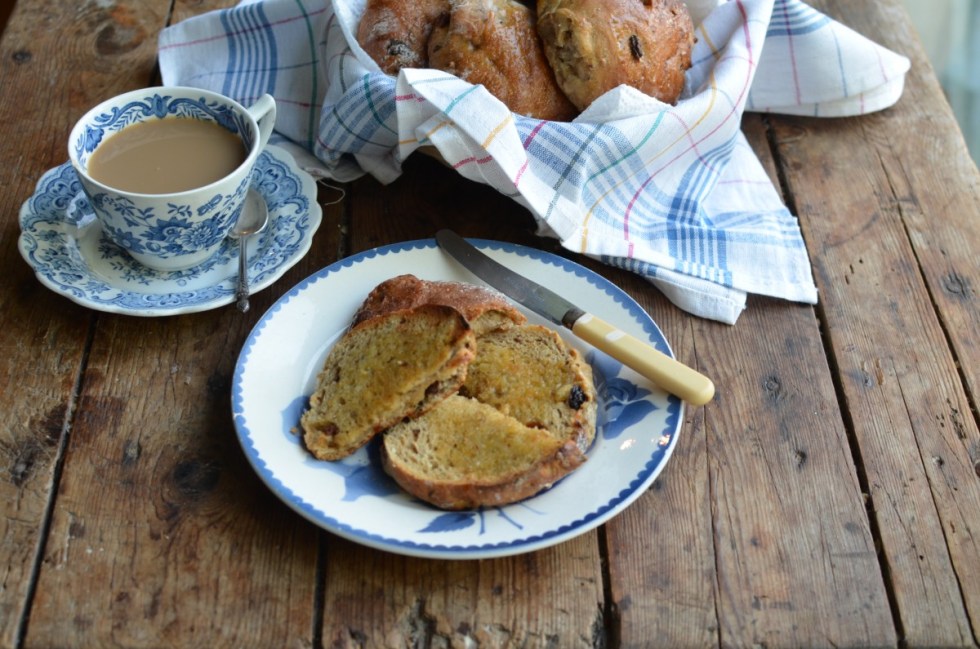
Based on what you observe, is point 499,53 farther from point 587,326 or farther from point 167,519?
point 167,519

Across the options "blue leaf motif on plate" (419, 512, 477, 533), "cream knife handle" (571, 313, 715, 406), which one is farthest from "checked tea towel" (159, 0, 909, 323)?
"blue leaf motif on plate" (419, 512, 477, 533)

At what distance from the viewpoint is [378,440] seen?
1.42 metres

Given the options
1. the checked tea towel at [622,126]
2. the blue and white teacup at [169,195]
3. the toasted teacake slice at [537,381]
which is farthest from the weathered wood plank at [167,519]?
the checked tea towel at [622,126]

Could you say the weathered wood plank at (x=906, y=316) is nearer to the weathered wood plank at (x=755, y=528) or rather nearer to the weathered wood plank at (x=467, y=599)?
the weathered wood plank at (x=755, y=528)

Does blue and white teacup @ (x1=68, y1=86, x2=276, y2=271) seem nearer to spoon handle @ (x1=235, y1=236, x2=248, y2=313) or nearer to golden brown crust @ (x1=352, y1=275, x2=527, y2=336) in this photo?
spoon handle @ (x1=235, y1=236, x2=248, y2=313)

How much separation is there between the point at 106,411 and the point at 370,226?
2.02 feet

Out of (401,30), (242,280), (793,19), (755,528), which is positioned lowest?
(755,528)

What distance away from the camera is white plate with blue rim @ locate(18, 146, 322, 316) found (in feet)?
5.15

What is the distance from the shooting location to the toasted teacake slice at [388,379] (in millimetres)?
1384

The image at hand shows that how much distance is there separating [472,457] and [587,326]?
0.32m

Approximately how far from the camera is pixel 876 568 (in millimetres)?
1359

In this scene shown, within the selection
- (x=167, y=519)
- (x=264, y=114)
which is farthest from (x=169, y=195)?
(x=167, y=519)

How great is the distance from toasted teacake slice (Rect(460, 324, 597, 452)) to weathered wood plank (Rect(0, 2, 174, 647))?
0.66 m

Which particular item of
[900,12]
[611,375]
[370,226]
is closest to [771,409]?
[611,375]
